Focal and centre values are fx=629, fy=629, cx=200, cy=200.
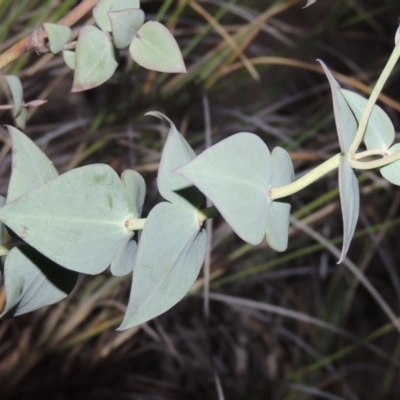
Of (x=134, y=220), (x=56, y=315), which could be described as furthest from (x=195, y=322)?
(x=134, y=220)

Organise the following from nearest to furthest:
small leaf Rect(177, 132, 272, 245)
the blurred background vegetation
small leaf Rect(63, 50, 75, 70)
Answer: small leaf Rect(177, 132, 272, 245)
small leaf Rect(63, 50, 75, 70)
the blurred background vegetation

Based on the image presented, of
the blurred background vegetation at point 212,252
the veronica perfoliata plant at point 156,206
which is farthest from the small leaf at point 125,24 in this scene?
the blurred background vegetation at point 212,252

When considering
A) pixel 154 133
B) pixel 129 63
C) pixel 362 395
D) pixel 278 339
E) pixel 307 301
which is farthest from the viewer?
pixel 362 395

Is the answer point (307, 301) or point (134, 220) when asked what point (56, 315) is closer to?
point (134, 220)

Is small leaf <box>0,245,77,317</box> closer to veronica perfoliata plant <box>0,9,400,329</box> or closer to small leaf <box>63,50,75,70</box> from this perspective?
veronica perfoliata plant <box>0,9,400,329</box>

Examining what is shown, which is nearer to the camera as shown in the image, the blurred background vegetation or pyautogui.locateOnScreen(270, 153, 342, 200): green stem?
pyautogui.locateOnScreen(270, 153, 342, 200): green stem

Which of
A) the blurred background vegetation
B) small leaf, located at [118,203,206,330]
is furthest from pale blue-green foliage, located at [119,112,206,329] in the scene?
the blurred background vegetation

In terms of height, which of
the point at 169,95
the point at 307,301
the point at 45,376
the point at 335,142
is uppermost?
the point at 169,95
